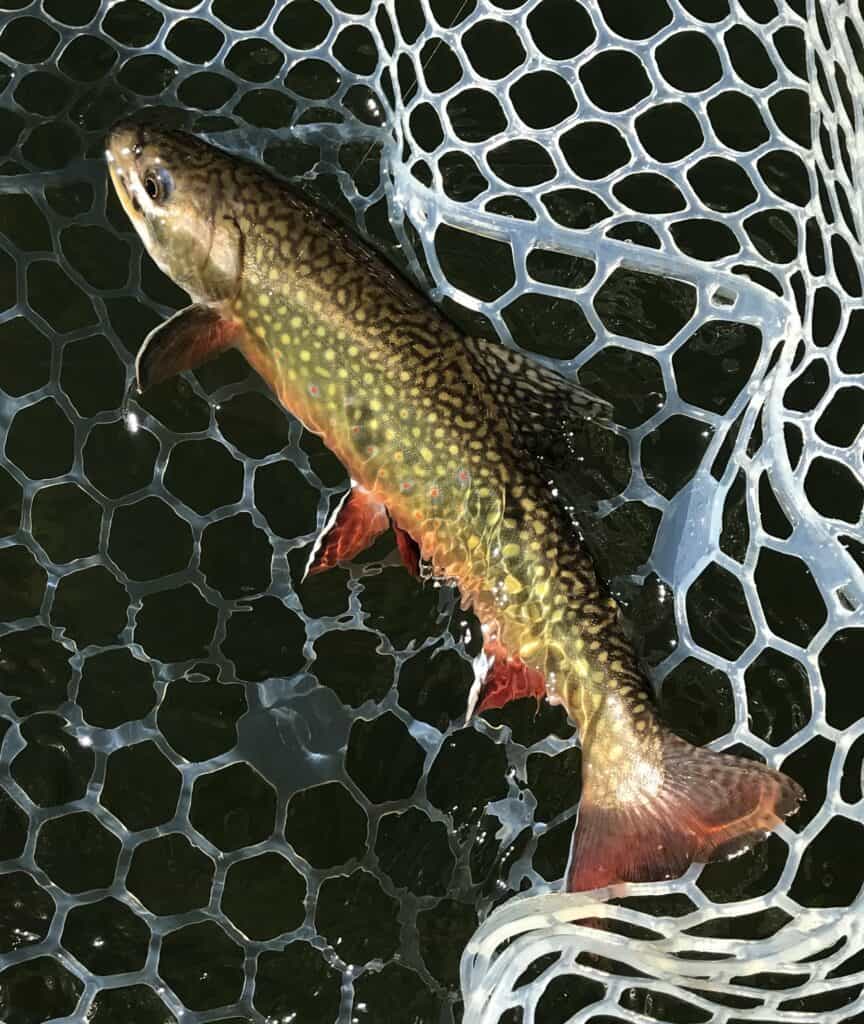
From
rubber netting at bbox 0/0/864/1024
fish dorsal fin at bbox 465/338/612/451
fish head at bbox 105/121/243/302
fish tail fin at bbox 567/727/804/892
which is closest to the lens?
fish tail fin at bbox 567/727/804/892

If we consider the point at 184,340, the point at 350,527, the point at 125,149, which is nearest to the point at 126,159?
the point at 125,149

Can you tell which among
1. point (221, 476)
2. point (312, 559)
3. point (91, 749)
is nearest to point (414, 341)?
point (312, 559)

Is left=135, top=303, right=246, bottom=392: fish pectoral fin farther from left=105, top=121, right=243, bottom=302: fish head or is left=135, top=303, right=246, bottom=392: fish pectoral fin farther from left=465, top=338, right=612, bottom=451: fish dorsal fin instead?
left=465, top=338, right=612, bottom=451: fish dorsal fin

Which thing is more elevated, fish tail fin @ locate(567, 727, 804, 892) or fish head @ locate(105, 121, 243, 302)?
fish head @ locate(105, 121, 243, 302)

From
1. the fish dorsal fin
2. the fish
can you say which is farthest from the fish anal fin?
the fish dorsal fin

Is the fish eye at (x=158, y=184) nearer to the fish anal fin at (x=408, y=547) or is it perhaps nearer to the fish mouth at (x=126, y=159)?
the fish mouth at (x=126, y=159)

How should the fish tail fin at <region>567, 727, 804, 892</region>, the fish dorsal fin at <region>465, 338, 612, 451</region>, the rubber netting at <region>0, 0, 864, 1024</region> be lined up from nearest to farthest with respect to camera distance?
the fish tail fin at <region>567, 727, 804, 892</region>, the fish dorsal fin at <region>465, 338, 612, 451</region>, the rubber netting at <region>0, 0, 864, 1024</region>

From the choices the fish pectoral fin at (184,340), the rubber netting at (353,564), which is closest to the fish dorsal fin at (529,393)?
the rubber netting at (353,564)
